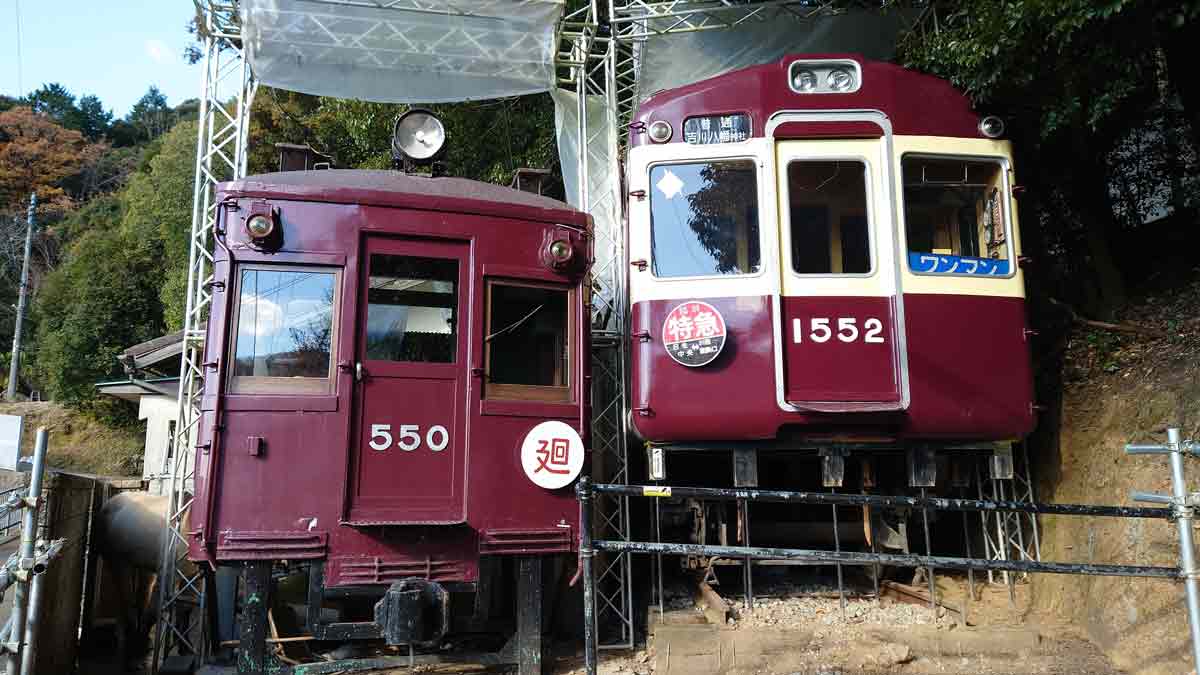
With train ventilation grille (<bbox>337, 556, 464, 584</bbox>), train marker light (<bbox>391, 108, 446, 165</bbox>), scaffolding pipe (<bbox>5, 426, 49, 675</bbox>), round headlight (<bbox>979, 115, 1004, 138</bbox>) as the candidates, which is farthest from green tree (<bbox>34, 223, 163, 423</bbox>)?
round headlight (<bbox>979, 115, 1004, 138</bbox>)

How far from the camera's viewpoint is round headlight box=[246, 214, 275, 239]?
4.62 m

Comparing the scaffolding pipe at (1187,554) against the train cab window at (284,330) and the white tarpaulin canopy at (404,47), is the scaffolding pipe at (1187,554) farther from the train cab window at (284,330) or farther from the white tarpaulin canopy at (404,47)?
the white tarpaulin canopy at (404,47)

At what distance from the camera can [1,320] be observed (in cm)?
2658

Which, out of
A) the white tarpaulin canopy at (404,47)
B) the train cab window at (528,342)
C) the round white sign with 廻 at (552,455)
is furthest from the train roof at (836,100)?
the white tarpaulin canopy at (404,47)

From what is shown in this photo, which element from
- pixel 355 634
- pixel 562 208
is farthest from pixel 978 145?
pixel 355 634

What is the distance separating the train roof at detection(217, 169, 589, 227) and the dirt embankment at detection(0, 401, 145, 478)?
18.4 m

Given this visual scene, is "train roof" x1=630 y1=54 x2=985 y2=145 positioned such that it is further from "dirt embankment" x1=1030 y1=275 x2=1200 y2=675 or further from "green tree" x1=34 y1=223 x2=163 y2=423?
"green tree" x1=34 y1=223 x2=163 y2=423

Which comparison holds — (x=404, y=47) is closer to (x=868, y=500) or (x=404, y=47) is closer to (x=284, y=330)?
(x=284, y=330)

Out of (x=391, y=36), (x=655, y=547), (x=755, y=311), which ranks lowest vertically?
(x=655, y=547)

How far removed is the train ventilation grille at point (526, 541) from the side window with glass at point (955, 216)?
2.83m

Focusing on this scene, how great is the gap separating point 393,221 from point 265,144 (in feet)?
47.0

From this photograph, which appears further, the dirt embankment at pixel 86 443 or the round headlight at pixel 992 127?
the dirt embankment at pixel 86 443

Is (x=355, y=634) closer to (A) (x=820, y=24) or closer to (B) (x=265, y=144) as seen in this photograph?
(A) (x=820, y=24)

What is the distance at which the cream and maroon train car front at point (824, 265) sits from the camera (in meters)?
5.06
